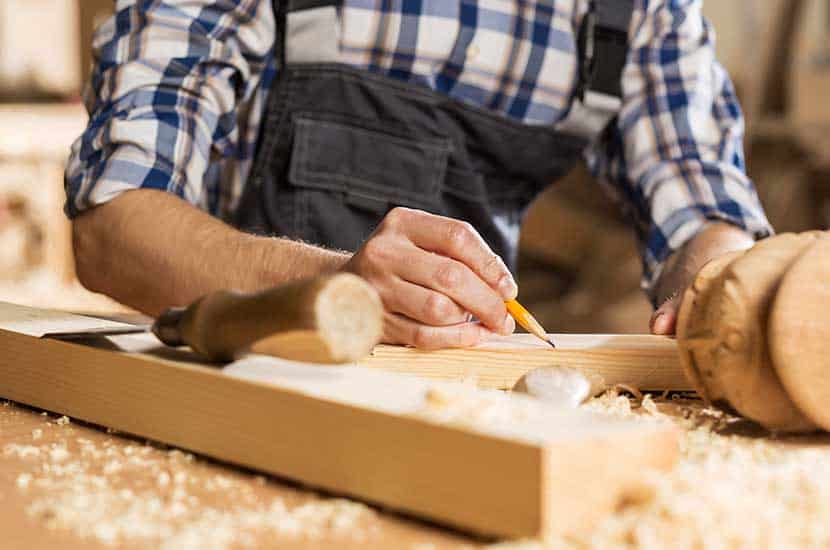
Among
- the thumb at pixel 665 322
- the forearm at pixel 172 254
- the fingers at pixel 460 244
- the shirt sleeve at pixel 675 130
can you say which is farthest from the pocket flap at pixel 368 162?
the thumb at pixel 665 322

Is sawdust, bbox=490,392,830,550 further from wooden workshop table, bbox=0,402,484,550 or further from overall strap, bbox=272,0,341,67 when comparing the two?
overall strap, bbox=272,0,341,67

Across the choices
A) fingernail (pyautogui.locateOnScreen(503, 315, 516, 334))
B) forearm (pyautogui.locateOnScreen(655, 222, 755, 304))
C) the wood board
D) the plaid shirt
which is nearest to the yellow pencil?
fingernail (pyautogui.locateOnScreen(503, 315, 516, 334))

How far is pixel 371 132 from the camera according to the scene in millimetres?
1649

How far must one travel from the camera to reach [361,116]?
1645 millimetres

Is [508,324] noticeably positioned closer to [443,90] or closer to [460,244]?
[460,244]

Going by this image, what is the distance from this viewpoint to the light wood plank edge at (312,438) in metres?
0.65

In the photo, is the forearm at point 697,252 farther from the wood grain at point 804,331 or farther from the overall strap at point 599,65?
the wood grain at point 804,331

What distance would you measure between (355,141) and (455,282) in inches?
23.2

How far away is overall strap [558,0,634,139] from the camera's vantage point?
172 centimetres

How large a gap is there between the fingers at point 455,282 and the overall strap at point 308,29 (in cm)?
59

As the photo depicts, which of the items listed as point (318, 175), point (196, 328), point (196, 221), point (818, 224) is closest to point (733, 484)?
point (196, 328)

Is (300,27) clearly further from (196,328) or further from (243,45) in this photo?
(196,328)

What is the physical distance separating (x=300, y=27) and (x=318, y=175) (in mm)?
243

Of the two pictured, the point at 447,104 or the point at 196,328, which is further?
the point at 447,104
